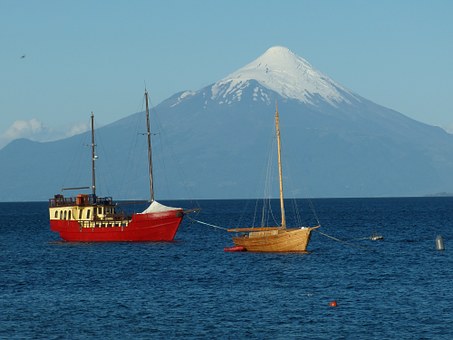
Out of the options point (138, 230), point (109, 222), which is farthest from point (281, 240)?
point (109, 222)

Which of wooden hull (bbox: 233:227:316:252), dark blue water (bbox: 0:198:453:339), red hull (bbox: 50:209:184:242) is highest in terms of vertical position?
red hull (bbox: 50:209:184:242)

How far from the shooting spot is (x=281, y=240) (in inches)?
3760

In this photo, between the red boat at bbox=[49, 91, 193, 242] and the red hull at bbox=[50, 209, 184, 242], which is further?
the red boat at bbox=[49, 91, 193, 242]

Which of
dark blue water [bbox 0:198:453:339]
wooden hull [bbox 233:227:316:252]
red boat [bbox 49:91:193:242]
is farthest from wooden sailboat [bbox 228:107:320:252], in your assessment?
red boat [bbox 49:91:193:242]

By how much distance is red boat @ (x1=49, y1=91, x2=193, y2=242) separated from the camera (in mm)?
113750

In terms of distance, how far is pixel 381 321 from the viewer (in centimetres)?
5947

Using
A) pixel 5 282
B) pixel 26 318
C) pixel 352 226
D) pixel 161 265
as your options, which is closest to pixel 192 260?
pixel 161 265

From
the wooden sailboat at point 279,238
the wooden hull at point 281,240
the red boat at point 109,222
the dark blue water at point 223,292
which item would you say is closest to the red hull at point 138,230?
the red boat at point 109,222

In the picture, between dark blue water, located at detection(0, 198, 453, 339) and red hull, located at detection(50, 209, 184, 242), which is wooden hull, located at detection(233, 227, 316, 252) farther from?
red hull, located at detection(50, 209, 184, 242)

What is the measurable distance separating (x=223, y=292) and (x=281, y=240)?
2351 cm

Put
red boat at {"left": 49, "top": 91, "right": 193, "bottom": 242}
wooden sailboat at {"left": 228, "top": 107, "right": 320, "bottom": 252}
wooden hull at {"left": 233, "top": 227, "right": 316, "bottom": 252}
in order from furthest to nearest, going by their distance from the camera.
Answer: red boat at {"left": 49, "top": 91, "right": 193, "bottom": 242} → wooden hull at {"left": 233, "top": 227, "right": 316, "bottom": 252} → wooden sailboat at {"left": 228, "top": 107, "right": 320, "bottom": 252}

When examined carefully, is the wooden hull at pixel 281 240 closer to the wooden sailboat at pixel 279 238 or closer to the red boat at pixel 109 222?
the wooden sailboat at pixel 279 238

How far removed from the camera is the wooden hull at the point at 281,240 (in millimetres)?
95312

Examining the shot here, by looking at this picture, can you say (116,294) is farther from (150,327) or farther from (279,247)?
(279,247)
